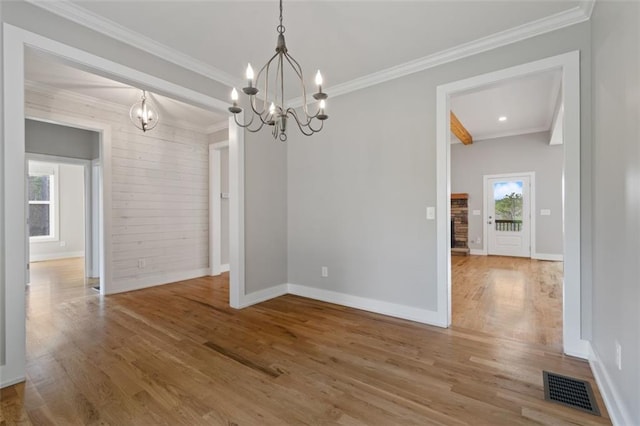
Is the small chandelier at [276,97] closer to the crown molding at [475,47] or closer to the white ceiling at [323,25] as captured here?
the white ceiling at [323,25]

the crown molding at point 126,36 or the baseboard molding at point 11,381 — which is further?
the crown molding at point 126,36

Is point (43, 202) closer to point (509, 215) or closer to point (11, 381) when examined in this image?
point (11, 381)

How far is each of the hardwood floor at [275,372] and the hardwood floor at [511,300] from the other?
0.30 metres

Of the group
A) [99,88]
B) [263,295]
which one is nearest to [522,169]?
[263,295]

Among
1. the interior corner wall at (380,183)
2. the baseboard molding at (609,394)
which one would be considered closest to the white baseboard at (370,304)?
the interior corner wall at (380,183)

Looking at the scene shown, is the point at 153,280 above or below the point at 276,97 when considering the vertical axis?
below

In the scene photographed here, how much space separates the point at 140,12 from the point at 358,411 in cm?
321

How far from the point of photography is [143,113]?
381cm

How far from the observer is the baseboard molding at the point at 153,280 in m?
4.16

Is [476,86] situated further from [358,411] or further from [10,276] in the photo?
[10,276]

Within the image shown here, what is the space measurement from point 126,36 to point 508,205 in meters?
8.21

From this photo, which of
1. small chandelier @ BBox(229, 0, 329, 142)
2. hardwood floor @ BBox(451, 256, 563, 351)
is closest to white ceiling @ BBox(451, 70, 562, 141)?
small chandelier @ BBox(229, 0, 329, 142)

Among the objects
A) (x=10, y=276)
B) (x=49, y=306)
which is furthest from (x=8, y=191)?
(x=49, y=306)

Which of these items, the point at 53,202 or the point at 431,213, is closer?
the point at 431,213
